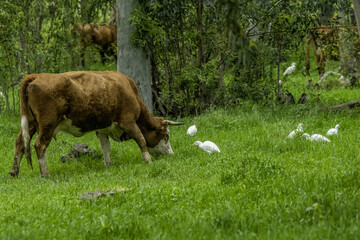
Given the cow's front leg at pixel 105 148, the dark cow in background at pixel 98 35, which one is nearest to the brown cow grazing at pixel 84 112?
the cow's front leg at pixel 105 148

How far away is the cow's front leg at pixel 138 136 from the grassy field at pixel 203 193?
9.3 inches

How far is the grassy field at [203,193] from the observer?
475 cm

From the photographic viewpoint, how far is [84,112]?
8.55m

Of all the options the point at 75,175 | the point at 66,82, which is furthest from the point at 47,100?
the point at 75,175

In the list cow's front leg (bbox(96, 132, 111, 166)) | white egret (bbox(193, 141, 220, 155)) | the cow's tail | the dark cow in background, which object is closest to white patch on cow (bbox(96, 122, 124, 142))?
cow's front leg (bbox(96, 132, 111, 166))

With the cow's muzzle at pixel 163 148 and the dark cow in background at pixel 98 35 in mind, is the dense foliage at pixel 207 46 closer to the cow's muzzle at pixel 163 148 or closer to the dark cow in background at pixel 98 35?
the cow's muzzle at pixel 163 148

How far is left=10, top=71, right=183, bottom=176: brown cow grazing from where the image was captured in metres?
8.20

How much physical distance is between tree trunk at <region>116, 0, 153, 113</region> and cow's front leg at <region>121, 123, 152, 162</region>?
3734 mm

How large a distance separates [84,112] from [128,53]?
4717 mm

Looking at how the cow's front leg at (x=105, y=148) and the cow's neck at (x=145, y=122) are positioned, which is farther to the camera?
the cow's neck at (x=145, y=122)

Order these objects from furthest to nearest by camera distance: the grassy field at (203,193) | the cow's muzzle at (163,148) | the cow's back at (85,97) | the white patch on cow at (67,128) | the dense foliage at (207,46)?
the dense foliage at (207,46) < the cow's muzzle at (163,148) < the white patch on cow at (67,128) < the cow's back at (85,97) < the grassy field at (203,193)

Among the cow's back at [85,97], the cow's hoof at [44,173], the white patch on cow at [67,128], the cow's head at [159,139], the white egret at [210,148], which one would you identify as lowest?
the cow's hoof at [44,173]

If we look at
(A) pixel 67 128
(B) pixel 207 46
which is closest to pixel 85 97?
(A) pixel 67 128

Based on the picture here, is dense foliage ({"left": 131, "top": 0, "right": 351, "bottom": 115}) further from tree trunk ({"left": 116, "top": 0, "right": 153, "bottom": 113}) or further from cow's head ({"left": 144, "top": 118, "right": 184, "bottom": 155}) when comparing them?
cow's head ({"left": 144, "top": 118, "right": 184, "bottom": 155})
